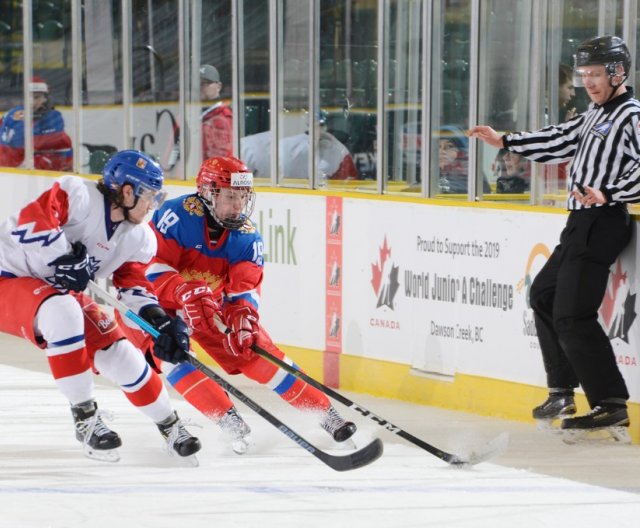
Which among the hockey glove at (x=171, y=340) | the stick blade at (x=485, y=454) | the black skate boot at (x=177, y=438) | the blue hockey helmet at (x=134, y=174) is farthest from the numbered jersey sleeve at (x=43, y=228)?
the stick blade at (x=485, y=454)

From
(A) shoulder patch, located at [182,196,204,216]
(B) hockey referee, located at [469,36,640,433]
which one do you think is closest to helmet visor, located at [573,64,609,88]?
(B) hockey referee, located at [469,36,640,433]

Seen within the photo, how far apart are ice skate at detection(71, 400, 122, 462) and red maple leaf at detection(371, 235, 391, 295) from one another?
2256mm

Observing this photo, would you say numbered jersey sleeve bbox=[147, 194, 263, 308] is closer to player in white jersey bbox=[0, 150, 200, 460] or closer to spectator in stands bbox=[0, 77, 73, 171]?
player in white jersey bbox=[0, 150, 200, 460]

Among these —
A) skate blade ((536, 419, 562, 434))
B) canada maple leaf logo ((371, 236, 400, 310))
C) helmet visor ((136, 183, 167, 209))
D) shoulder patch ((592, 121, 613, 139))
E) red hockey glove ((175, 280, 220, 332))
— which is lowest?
skate blade ((536, 419, 562, 434))

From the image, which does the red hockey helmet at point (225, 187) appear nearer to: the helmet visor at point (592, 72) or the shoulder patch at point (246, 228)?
the shoulder patch at point (246, 228)

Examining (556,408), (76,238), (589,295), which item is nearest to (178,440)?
(76,238)

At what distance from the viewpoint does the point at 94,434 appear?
5789 millimetres

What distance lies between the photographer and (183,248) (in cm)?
632

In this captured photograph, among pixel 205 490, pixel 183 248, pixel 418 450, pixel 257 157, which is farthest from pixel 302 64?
pixel 205 490

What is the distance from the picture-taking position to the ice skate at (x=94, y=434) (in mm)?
5770

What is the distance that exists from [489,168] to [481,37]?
0.61 meters

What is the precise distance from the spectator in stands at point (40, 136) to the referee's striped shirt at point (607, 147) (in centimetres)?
504

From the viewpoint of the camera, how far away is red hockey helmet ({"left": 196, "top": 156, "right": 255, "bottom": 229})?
6184mm

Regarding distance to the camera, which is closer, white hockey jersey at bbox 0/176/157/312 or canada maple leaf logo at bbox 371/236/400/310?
white hockey jersey at bbox 0/176/157/312
